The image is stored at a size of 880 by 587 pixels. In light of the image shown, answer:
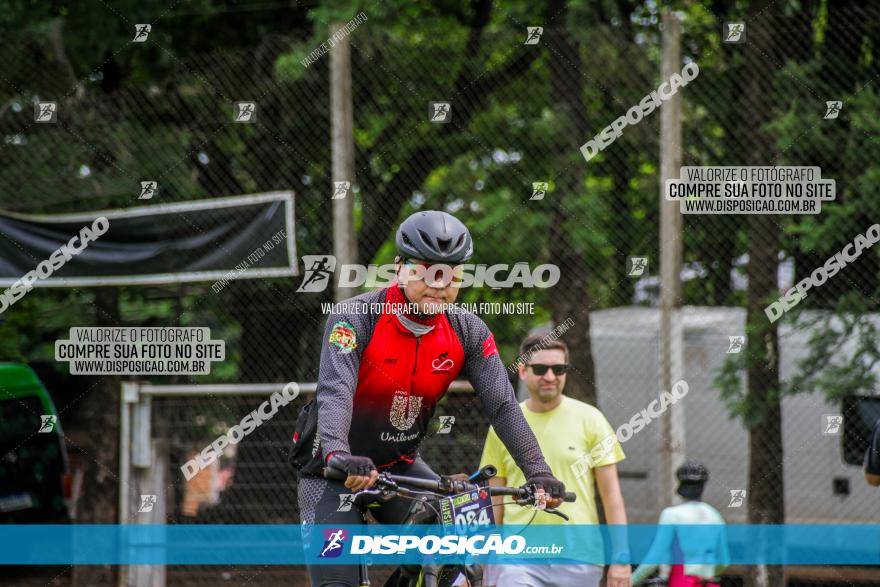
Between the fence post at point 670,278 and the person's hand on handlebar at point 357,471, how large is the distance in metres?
5.23

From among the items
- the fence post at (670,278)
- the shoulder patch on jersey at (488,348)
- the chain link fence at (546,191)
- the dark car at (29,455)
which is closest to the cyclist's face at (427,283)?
the shoulder patch on jersey at (488,348)

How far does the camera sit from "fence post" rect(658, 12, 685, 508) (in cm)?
903

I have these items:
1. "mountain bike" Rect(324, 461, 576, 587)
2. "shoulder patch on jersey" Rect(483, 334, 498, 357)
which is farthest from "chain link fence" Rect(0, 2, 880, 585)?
"mountain bike" Rect(324, 461, 576, 587)

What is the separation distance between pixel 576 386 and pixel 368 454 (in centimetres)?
540

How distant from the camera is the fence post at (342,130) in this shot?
9398 millimetres

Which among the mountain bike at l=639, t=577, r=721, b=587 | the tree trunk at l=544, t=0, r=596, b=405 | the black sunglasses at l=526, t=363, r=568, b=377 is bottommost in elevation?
the mountain bike at l=639, t=577, r=721, b=587

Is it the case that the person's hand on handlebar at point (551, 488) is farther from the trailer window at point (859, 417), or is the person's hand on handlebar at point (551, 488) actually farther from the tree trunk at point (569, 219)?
the tree trunk at point (569, 219)

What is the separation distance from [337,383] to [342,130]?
5.24 meters

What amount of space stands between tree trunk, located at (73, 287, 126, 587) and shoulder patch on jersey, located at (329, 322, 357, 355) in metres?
5.43

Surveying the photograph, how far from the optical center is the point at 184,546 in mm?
9383

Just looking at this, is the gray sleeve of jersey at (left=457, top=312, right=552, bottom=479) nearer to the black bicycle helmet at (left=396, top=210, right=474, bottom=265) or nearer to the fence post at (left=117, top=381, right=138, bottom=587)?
the black bicycle helmet at (left=396, top=210, right=474, bottom=265)

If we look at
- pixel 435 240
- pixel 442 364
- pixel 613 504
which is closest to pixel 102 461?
pixel 613 504

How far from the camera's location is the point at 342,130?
31.3 feet

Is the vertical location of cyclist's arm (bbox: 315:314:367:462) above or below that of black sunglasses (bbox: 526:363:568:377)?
below
